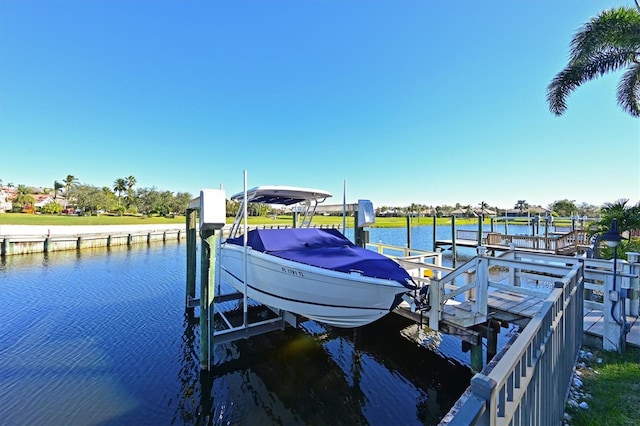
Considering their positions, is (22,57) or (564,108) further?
(22,57)

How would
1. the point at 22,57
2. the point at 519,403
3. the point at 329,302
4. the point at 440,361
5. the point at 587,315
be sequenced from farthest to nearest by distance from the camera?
the point at 22,57, the point at 440,361, the point at 587,315, the point at 329,302, the point at 519,403

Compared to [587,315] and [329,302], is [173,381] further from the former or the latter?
[587,315]

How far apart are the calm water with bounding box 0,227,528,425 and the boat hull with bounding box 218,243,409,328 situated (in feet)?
5.15

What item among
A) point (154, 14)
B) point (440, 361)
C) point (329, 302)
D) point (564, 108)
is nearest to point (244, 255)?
point (329, 302)

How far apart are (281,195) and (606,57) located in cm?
1270

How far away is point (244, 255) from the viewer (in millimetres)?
6699

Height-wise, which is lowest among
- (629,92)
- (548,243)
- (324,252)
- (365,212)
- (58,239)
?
(58,239)

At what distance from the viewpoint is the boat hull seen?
4.75 meters

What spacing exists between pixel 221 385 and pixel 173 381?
1.05 m

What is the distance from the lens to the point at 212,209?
5824mm

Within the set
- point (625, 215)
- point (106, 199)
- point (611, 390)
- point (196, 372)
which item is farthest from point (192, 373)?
point (106, 199)

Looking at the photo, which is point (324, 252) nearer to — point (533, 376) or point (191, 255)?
point (533, 376)

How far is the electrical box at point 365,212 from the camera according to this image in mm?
8508

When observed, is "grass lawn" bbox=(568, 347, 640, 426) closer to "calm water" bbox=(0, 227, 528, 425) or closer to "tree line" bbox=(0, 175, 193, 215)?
"calm water" bbox=(0, 227, 528, 425)
